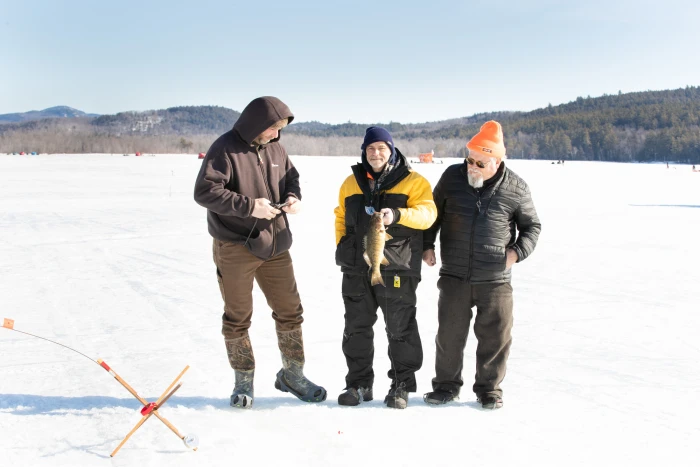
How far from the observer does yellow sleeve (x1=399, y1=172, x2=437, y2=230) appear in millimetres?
3525

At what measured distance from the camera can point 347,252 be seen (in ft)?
12.4

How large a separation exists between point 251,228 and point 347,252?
0.65 meters

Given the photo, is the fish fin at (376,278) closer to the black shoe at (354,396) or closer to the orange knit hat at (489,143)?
the black shoe at (354,396)

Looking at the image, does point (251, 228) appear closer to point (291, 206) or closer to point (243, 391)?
point (291, 206)

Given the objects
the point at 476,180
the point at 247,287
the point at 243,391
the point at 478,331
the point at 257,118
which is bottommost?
the point at 243,391

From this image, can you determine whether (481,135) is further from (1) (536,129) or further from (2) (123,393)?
(1) (536,129)

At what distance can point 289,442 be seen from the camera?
3.29 metres

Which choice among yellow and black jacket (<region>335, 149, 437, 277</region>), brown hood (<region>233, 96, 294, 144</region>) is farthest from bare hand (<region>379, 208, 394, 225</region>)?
brown hood (<region>233, 96, 294, 144</region>)

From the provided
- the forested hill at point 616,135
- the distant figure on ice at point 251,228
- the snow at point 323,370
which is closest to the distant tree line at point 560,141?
the forested hill at point 616,135

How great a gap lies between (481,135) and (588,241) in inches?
328

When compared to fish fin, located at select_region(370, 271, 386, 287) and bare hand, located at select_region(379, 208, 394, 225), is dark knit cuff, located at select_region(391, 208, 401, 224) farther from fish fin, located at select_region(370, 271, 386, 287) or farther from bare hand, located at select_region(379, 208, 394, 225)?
fish fin, located at select_region(370, 271, 386, 287)

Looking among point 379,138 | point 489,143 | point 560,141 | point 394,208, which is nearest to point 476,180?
point 489,143

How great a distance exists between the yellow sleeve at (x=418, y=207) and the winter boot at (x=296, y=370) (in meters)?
1.12

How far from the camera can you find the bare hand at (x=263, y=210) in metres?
3.48
